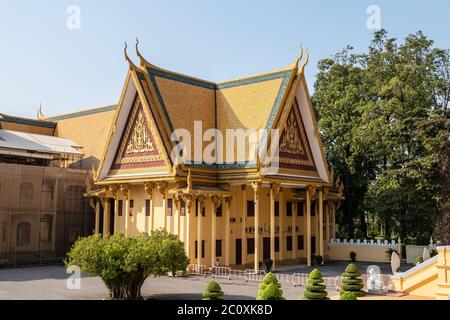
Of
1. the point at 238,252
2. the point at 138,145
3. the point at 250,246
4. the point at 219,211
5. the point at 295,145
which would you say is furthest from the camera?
the point at 295,145

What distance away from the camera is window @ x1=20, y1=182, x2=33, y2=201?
3359cm

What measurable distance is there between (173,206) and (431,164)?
17.9 metres

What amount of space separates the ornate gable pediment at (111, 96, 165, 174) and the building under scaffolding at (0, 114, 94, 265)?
16.1 ft

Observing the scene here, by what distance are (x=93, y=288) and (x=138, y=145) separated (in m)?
11.0

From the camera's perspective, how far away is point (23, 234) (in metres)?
33.5

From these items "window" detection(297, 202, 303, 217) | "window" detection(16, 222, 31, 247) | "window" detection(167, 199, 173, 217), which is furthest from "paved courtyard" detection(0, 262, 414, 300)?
"window" detection(297, 202, 303, 217)

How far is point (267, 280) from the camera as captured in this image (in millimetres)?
19438

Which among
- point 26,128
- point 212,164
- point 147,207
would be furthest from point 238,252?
point 26,128

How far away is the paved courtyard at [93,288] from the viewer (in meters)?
21.6

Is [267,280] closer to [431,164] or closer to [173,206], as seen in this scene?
[173,206]

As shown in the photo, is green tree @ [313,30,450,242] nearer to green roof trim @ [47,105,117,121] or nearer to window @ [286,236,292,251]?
window @ [286,236,292,251]

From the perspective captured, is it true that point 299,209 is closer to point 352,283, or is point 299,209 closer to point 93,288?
point 352,283

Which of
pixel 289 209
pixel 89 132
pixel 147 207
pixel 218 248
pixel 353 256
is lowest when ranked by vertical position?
pixel 353 256
